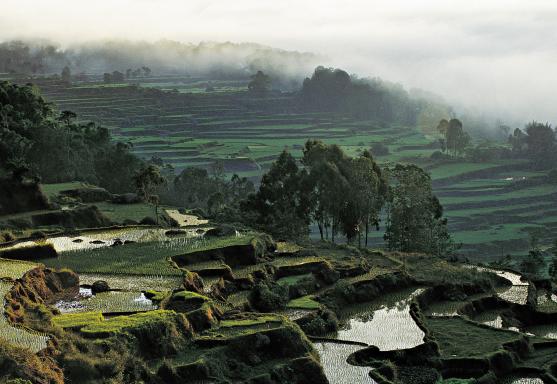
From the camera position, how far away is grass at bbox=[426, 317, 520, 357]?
34000mm

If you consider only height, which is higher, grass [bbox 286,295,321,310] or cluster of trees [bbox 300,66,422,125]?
cluster of trees [bbox 300,66,422,125]

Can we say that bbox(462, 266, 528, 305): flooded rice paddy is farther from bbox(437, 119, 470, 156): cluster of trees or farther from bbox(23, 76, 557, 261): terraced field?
bbox(437, 119, 470, 156): cluster of trees

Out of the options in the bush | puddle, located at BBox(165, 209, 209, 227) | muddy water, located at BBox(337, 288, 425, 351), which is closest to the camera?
muddy water, located at BBox(337, 288, 425, 351)

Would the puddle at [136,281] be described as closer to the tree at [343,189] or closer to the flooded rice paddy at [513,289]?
the flooded rice paddy at [513,289]

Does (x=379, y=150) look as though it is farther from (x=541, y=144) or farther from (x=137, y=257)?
(x=137, y=257)

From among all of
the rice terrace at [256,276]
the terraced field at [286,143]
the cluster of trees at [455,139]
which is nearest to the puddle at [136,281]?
the rice terrace at [256,276]

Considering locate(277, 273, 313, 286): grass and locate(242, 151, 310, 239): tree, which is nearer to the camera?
locate(277, 273, 313, 286): grass

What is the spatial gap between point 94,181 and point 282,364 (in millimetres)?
47492

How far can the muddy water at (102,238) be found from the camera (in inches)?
1736

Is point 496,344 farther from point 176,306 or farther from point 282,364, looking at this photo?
point 176,306

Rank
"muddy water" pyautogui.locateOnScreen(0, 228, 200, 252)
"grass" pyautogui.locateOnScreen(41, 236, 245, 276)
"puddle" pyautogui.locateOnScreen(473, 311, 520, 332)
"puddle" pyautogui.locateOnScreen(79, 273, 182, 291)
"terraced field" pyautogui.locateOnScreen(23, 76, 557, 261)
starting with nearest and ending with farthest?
"puddle" pyautogui.locateOnScreen(79, 273, 182, 291)
"puddle" pyautogui.locateOnScreen(473, 311, 520, 332)
"grass" pyautogui.locateOnScreen(41, 236, 245, 276)
"muddy water" pyautogui.locateOnScreen(0, 228, 200, 252)
"terraced field" pyautogui.locateOnScreen(23, 76, 557, 261)

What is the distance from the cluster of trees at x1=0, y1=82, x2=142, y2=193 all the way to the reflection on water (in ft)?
103

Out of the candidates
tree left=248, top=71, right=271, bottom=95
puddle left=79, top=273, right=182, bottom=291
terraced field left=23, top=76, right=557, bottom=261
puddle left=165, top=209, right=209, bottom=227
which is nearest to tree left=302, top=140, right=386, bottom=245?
puddle left=165, top=209, right=209, bottom=227

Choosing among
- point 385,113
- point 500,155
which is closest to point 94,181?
point 500,155
